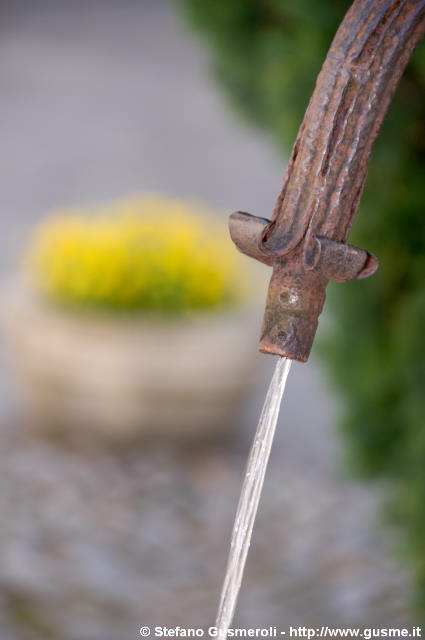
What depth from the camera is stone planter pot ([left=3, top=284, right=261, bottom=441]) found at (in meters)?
3.00

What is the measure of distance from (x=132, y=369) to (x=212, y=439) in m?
0.43

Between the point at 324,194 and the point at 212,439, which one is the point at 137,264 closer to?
the point at 212,439

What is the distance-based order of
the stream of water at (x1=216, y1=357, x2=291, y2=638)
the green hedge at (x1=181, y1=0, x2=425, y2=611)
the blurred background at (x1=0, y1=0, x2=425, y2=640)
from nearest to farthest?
1. the stream of water at (x1=216, y1=357, x2=291, y2=638)
2. the green hedge at (x1=181, y1=0, x2=425, y2=611)
3. the blurred background at (x1=0, y1=0, x2=425, y2=640)

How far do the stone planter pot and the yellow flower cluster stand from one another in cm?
9

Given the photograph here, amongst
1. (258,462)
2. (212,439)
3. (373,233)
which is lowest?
(258,462)

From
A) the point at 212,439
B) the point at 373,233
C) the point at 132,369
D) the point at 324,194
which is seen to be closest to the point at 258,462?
the point at 324,194

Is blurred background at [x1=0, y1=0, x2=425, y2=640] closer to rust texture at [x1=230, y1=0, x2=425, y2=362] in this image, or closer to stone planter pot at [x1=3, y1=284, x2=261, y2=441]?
stone planter pot at [x1=3, y1=284, x2=261, y2=441]

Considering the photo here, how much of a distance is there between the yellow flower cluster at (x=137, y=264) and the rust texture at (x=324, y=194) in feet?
8.17

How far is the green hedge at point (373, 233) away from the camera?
1.40 metres

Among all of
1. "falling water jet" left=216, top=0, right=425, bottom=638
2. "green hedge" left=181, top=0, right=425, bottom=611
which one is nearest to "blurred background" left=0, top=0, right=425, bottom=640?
"green hedge" left=181, top=0, right=425, bottom=611

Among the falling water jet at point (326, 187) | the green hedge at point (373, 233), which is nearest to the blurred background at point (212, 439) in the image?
the green hedge at point (373, 233)

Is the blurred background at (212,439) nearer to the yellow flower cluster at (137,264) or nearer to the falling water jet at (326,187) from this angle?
the yellow flower cluster at (137,264)

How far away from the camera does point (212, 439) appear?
3230 millimetres

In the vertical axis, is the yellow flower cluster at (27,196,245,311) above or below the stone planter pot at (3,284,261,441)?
above
